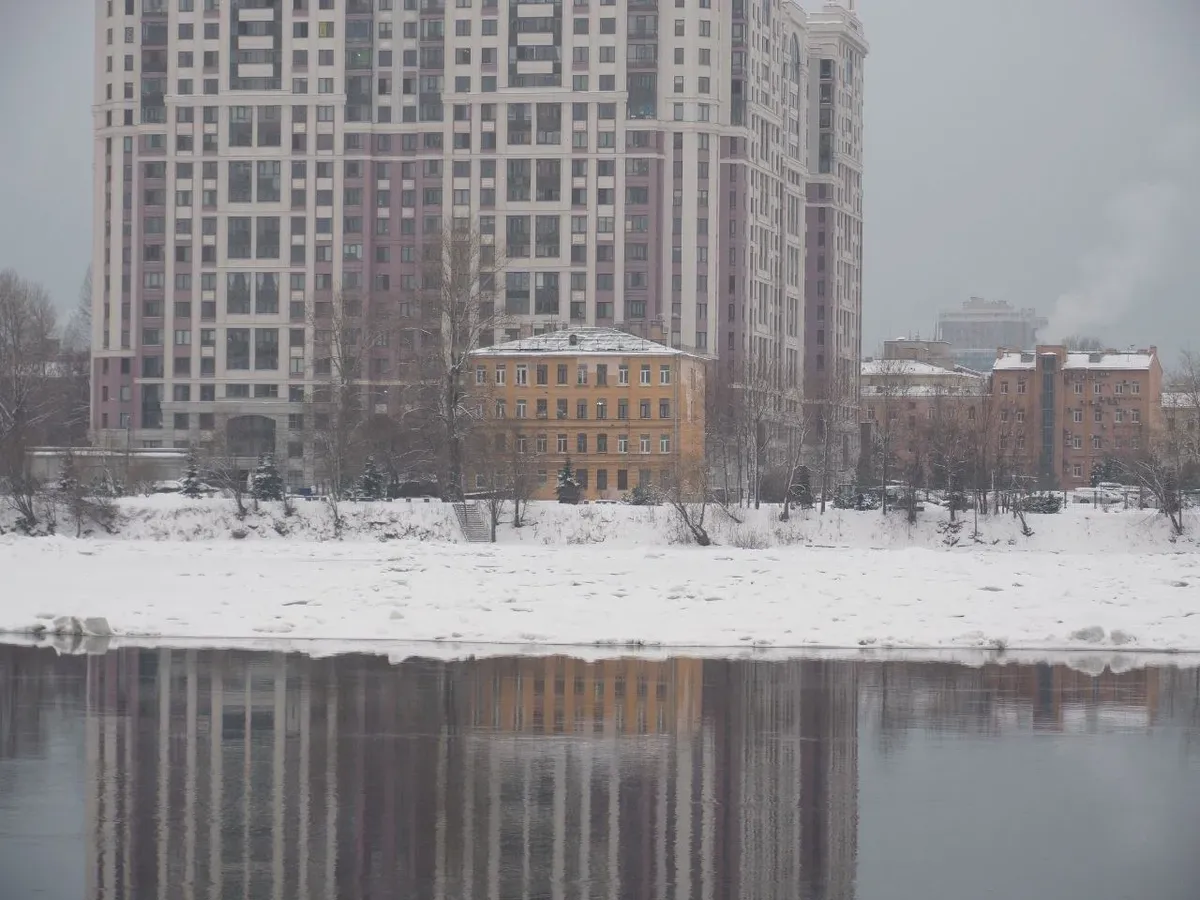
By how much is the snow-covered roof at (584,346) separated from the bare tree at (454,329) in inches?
876

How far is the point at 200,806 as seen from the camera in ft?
53.8

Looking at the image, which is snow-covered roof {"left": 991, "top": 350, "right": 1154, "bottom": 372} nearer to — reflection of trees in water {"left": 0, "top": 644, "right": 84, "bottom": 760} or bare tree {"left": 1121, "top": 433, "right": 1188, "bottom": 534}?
bare tree {"left": 1121, "top": 433, "right": 1188, "bottom": 534}

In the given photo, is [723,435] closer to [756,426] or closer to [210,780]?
[756,426]

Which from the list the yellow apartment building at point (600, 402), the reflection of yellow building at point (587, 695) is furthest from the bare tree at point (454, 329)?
the reflection of yellow building at point (587, 695)

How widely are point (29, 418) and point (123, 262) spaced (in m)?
53.6

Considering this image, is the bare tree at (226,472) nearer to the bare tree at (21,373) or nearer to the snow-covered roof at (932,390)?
the bare tree at (21,373)

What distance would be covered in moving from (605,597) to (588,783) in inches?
734

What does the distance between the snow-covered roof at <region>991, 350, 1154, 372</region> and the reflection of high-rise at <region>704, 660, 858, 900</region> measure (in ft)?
476

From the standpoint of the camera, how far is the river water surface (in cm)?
1427

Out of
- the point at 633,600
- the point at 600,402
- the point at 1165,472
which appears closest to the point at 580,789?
the point at 633,600

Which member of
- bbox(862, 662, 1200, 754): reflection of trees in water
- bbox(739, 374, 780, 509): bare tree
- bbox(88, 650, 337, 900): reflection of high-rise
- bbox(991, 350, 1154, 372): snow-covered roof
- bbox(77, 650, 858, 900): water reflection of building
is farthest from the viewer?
bbox(991, 350, 1154, 372): snow-covered roof

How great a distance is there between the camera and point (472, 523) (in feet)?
241

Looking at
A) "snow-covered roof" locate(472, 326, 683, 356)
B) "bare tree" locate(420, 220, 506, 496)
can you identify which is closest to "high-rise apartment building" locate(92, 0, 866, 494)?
"snow-covered roof" locate(472, 326, 683, 356)

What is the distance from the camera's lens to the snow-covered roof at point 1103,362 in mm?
165375
